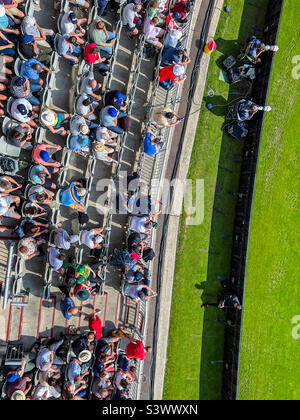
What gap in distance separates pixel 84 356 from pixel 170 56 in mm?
15805

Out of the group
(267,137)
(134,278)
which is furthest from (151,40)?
(134,278)

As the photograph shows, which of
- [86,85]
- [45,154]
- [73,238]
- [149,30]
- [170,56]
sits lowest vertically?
[73,238]

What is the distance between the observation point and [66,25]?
46.8ft

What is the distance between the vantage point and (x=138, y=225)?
656 inches

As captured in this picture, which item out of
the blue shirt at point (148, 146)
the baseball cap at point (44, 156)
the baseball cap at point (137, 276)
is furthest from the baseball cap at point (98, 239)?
the blue shirt at point (148, 146)

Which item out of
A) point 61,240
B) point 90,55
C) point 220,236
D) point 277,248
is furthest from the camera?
point 277,248

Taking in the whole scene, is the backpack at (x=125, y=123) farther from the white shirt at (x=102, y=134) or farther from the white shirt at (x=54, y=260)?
the white shirt at (x=54, y=260)

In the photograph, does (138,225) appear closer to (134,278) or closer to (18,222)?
(134,278)

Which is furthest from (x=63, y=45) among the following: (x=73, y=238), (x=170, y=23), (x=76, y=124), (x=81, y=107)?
(x=73, y=238)

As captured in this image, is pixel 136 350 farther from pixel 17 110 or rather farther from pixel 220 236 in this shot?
pixel 17 110

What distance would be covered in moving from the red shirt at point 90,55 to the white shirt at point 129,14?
242 centimetres

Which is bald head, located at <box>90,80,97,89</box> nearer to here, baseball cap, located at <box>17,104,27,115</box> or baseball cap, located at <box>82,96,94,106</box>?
baseball cap, located at <box>82,96,94,106</box>

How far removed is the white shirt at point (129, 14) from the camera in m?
15.5

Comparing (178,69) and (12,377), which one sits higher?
(178,69)
